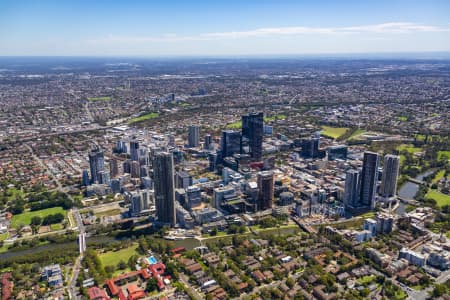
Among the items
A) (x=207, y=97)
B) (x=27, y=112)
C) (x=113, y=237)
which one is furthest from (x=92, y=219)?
(x=207, y=97)

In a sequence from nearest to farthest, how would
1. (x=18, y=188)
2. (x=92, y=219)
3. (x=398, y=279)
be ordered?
1. (x=398, y=279)
2. (x=92, y=219)
3. (x=18, y=188)

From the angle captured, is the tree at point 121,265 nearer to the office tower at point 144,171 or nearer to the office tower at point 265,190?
the office tower at point 265,190

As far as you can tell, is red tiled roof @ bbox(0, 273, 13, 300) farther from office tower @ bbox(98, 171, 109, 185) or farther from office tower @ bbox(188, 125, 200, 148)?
office tower @ bbox(188, 125, 200, 148)

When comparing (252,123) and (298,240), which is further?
(252,123)

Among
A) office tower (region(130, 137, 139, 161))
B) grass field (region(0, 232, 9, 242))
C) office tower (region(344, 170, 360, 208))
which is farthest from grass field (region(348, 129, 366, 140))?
grass field (region(0, 232, 9, 242))

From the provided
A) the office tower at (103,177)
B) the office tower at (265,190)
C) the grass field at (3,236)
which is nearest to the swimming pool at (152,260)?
the office tower at (265,190)

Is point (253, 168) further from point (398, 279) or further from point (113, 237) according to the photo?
point (398, 279)
